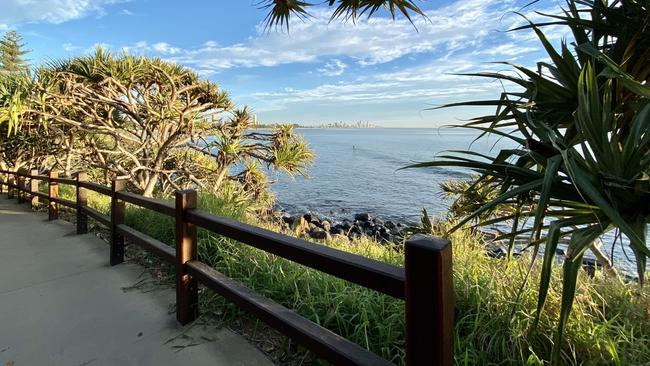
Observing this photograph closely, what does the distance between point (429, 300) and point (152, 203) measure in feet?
9.74

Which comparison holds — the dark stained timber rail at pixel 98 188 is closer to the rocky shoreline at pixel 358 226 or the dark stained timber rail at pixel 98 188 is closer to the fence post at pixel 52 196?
the fence post at pixel 52 196

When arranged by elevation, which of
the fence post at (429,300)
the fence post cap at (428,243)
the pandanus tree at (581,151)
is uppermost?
the pandanus tree at (581,151)

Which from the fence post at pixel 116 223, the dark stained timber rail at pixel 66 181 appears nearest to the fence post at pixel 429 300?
the fence post at pixel 116 223

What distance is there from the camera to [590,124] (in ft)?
5.95

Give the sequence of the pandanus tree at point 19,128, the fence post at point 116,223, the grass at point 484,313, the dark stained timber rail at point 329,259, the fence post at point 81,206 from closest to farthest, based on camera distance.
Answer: the dark stained timber rail at point 329,259 < the grass at point 484,313 < the fence post at point 116,223 < the fence post at point 81,206 < the pandanus tree at point 19,128

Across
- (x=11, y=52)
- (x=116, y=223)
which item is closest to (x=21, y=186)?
(x=116, y=223)

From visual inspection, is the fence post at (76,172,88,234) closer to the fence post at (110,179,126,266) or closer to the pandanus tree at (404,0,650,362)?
the fence post at (110,179,126,266)

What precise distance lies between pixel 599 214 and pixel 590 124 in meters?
0.48

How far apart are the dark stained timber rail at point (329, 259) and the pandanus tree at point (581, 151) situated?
1.67 feet

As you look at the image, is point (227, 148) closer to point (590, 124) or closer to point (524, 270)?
point (524, 270)

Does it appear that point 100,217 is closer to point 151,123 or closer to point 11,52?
point 151,123

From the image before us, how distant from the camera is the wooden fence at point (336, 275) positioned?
1.34 meters

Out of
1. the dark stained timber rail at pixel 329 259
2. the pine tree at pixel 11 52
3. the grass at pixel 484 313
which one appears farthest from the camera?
the pine tree at pixel 11 52

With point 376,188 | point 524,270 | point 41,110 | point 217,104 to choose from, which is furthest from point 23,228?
point 376,188
